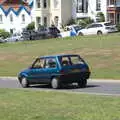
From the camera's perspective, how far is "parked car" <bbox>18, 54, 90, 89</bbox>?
78.5 ft

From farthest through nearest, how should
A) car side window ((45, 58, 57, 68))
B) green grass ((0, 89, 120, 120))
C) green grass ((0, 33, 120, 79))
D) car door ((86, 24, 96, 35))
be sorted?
car door ((86, 24, 96, 35))
green grass ((0, 33, 120, 79))
car side window ((45, 58, 57, 68))
green grass ((0, 89, 120, 120))

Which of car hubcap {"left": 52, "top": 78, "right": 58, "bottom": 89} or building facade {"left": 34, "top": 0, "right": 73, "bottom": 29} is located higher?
building facade {"left": 34, "top": 0, "right": 73, "bottom": 29}

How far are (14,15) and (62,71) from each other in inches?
2809

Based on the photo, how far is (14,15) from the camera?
3716 inches

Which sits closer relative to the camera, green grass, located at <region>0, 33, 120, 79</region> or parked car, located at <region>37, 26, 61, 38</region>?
green grass, located at <region>0, 33, 120, 79</region>

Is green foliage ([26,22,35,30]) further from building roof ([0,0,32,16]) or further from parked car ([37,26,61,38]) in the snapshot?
parked car ([37,26,61,38])

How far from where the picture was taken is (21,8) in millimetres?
93250

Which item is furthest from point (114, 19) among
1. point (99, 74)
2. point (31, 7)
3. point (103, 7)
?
point (99, 74)

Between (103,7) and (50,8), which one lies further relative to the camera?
(50,8)

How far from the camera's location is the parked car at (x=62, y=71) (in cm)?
2394

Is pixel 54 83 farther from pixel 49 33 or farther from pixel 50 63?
pixel 49 33

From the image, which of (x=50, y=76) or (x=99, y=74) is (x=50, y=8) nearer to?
(x=99, y=74)

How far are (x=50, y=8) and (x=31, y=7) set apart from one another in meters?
4.97

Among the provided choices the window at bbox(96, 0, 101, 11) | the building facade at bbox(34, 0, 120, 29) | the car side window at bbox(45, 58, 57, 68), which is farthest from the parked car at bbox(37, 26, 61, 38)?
the car side window at bbox(45, 58, 57, 68)
